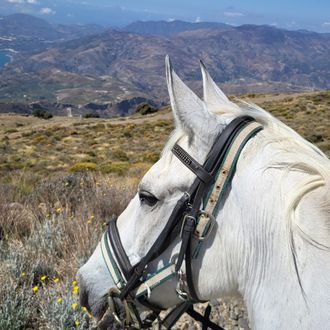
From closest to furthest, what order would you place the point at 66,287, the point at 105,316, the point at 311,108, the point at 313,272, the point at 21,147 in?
the point at 313,272 → the point at 105,316 → the point at 66,287 → the point at 21,147 → the point at 311,108

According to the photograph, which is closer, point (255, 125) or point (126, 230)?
point (255, 125)

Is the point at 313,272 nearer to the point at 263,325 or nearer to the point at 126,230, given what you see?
the point at 263,325

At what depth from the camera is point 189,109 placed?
4.97 feet

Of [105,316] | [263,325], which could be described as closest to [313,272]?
[263,325]

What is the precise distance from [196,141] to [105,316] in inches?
45.7

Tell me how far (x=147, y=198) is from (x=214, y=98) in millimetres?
628

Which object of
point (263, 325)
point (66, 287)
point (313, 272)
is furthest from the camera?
point (66, 287)

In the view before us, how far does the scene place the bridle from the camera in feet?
4.91

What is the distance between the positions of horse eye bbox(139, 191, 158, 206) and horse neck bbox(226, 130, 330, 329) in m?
0.34

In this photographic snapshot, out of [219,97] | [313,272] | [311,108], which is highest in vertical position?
[219,97]

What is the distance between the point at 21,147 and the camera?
26.9 meters

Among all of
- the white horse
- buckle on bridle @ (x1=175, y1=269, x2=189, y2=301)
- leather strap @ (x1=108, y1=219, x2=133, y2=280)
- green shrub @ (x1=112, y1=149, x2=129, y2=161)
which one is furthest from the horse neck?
green shrub @ (x1=112, y1=149, x2=129, y2=161)

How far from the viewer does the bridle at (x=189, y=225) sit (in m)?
1.50

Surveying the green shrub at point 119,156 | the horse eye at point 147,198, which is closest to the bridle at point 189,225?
the horse eye at point 147,198
